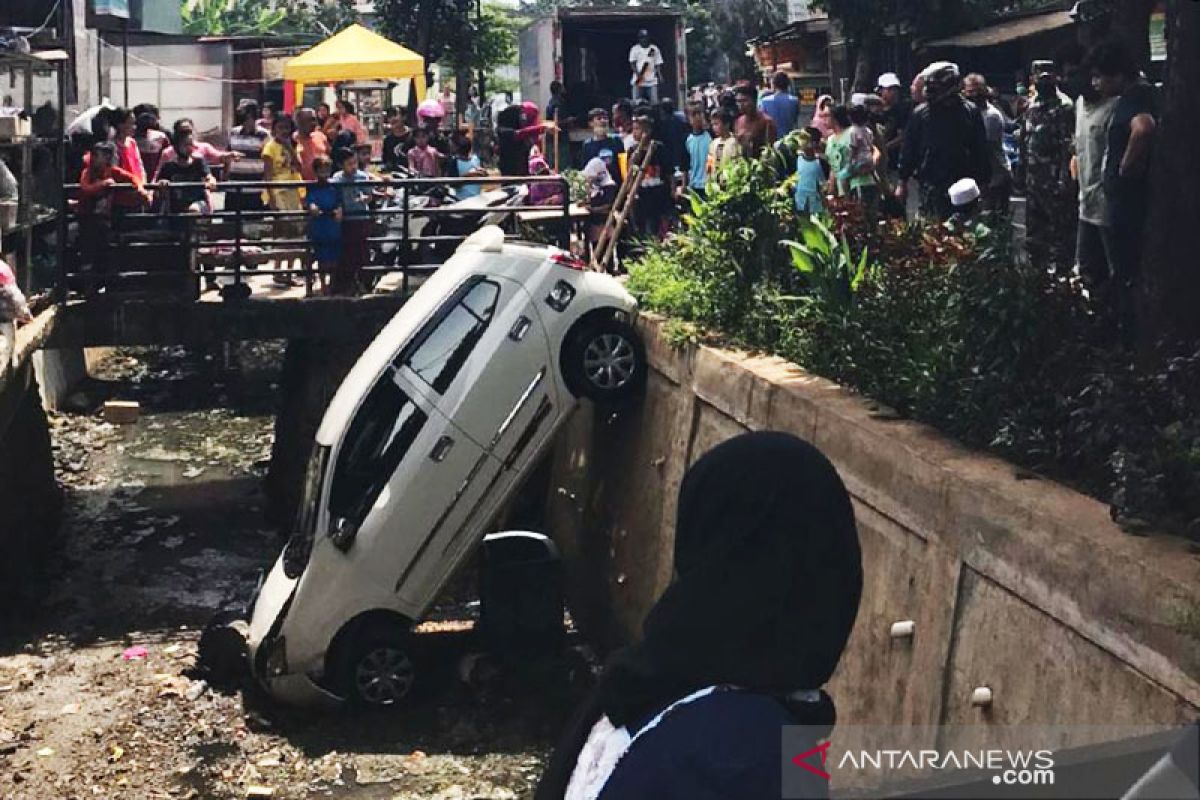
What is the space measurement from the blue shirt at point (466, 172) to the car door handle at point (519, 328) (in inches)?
243

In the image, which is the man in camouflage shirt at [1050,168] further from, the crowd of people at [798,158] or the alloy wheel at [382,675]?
the alloy wheel at [382,675]

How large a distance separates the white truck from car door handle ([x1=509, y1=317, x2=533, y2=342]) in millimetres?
14260

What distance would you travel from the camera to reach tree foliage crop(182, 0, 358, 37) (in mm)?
65250

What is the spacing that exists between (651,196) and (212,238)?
4062 millimetres

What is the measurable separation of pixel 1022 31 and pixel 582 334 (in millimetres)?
15317

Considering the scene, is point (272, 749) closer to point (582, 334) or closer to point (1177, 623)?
point (582, 334)

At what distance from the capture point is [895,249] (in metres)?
9.23

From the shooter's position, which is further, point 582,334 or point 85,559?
point 85,559

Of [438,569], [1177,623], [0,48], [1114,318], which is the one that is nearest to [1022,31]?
[0,48]

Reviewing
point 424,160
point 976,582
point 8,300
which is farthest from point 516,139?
point 976,582

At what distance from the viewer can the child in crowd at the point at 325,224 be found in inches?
624

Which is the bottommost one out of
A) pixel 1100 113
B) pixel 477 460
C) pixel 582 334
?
pixel 477 460

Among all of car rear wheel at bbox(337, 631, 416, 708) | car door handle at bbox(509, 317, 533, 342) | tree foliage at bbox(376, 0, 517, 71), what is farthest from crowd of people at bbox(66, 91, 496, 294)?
tree foliage at bbox(376, 0, 517, 71)

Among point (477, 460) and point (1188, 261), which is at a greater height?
point (1188, 261)
